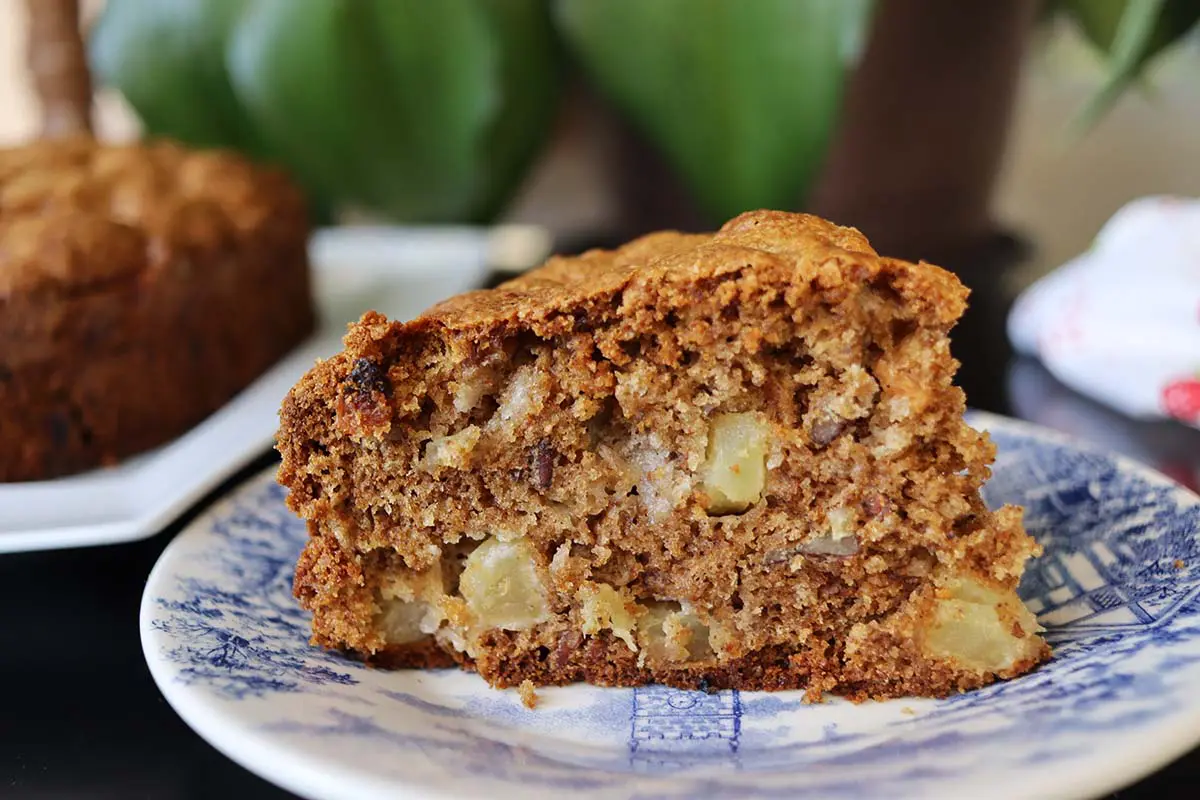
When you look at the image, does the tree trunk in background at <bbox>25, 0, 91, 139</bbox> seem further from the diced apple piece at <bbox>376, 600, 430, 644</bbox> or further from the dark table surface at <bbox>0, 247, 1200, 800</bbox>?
the diced apple piece at <bbox>376, 600, 430, 644</bbox>

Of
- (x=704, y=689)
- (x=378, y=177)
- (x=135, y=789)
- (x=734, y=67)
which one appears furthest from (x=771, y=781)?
(x=378, y=177)

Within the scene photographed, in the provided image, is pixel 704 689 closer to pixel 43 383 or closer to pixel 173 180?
pixel 43 383

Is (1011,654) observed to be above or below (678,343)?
below

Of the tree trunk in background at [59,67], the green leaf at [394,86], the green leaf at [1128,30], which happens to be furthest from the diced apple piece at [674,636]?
the tree trunk in background at [59,67]

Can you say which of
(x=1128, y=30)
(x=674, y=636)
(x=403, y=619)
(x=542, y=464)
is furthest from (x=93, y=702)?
(x=1128, y=30)

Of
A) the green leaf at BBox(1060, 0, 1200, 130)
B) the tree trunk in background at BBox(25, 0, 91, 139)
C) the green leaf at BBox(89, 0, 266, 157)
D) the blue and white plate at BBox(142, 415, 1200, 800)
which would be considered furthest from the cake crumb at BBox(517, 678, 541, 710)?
the tree trunk in background at BBox(25, 0, 91, 139)

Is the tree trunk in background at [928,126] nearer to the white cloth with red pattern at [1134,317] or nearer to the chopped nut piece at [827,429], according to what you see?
the white cloth with red pattern at [1134,317]
